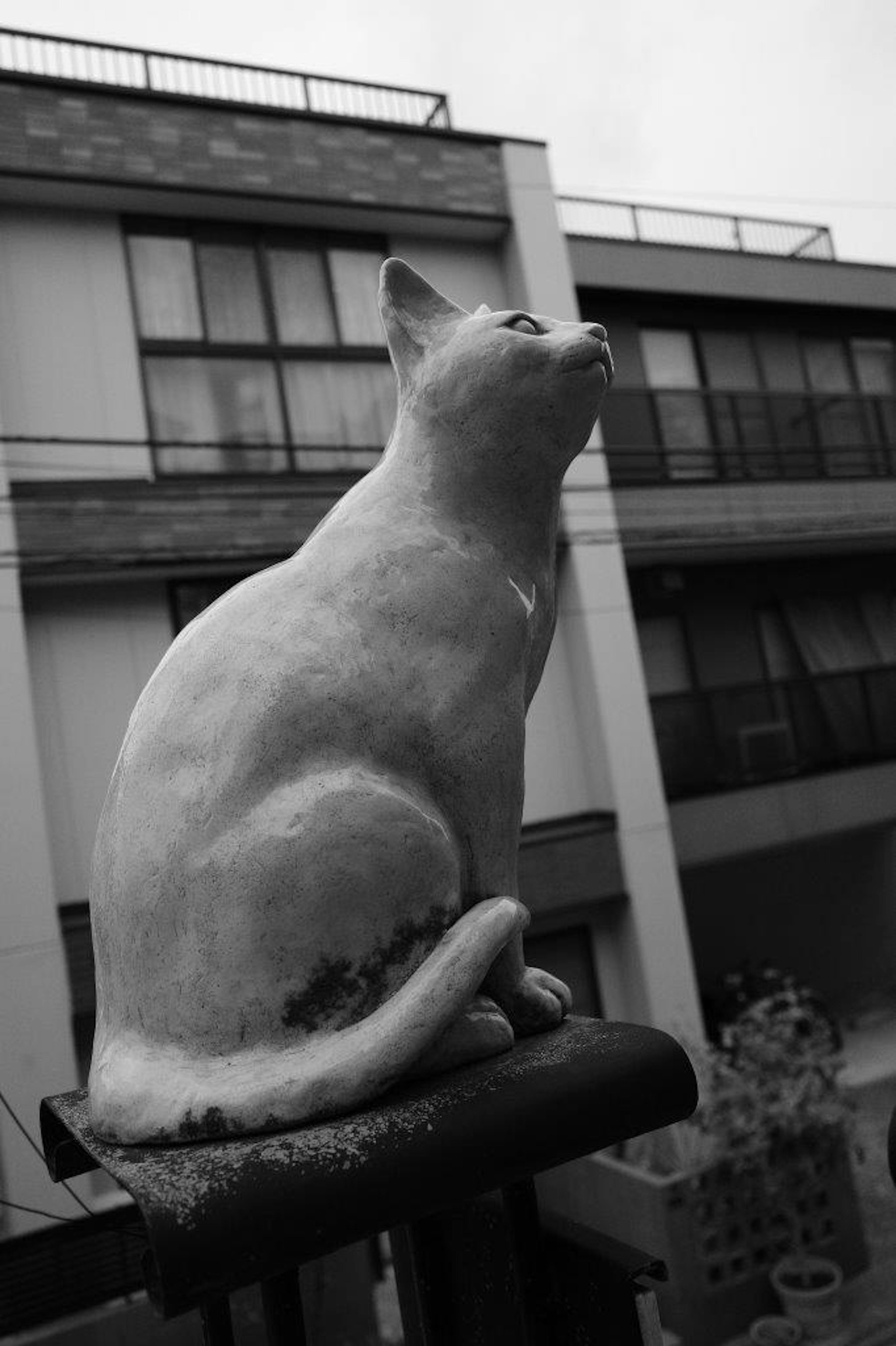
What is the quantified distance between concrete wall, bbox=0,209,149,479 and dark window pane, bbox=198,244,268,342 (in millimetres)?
636

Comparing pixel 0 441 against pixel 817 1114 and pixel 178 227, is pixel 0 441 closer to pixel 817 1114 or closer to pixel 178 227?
pixel 178 227

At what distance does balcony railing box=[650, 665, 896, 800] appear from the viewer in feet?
30.9

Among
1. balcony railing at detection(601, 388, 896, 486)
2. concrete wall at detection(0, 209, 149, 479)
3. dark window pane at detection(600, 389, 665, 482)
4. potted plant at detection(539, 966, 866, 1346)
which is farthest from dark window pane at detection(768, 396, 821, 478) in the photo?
concrete wall at detection(0, 209, 149, 479)

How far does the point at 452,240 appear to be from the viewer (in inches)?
335

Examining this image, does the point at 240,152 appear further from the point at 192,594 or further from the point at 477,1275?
the point at 477,1275

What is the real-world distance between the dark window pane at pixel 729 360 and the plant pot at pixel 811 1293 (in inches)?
323

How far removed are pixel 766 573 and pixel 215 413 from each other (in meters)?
6.33

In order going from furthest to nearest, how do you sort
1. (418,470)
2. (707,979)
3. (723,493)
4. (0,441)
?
(707,979) < (723,493) < (0,441) < (418,470)

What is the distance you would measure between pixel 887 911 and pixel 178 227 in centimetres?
1001

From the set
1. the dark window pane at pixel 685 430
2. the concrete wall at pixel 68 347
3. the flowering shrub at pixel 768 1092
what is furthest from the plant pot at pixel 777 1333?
the dark window pane at pixel 685 430

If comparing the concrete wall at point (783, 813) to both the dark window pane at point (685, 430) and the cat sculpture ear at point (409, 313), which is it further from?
the cat sculpture ear at point (409, 313)

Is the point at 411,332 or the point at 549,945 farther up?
the point at 411,332

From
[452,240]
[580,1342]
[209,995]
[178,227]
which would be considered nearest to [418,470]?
[209,995]

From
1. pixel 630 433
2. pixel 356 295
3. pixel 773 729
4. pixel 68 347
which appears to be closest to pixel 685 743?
pixel 773 729
